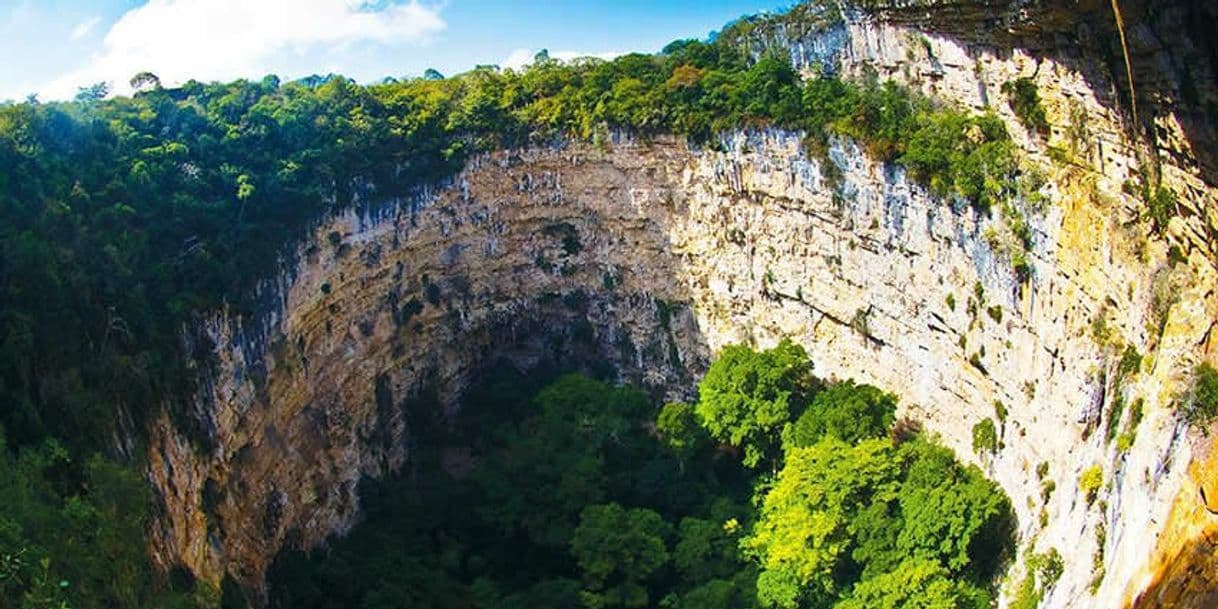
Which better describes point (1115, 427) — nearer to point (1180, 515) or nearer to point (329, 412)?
point (1180, 515)

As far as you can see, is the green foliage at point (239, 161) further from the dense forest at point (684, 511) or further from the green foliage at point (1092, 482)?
the green foliage at point (1092, 482)

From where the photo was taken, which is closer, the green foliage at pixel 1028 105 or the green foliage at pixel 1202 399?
the green foliage at pixel 1202 399

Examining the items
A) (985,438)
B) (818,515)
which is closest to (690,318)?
(818,515)

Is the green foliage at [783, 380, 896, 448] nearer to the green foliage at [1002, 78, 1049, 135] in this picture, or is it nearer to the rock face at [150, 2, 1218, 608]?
the rock face at [150, 2, 1218, 608]

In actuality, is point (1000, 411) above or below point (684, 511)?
above

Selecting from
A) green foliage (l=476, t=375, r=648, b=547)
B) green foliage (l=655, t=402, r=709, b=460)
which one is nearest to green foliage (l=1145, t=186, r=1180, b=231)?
green foliage (l=655, t=402, r=709, b=460)

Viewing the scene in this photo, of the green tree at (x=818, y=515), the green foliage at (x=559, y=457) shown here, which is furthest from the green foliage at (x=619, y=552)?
the green tree at (x=818, y=515)

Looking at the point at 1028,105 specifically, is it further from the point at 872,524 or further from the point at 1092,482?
the point at 872,524
